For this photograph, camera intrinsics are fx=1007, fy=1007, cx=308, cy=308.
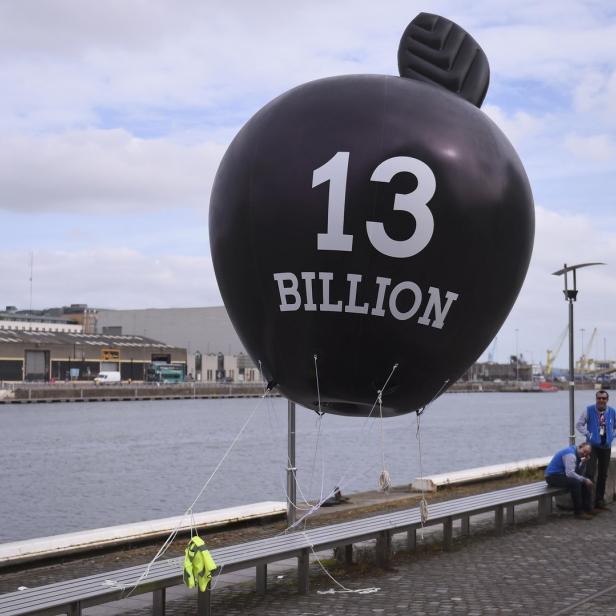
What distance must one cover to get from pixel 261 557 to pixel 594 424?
694 centimetres

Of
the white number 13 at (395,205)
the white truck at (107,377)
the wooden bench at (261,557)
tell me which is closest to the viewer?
the white number 13 at (395,205)

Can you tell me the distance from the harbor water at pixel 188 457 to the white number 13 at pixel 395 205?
79.8 inches

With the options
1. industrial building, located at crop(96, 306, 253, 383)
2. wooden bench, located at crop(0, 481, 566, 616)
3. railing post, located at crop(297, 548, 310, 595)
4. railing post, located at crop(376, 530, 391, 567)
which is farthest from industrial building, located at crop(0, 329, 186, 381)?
railing post, located at crop(297, 548, 310, 595)

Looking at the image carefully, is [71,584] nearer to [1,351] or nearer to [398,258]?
[398,258]

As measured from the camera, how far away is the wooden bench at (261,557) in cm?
804

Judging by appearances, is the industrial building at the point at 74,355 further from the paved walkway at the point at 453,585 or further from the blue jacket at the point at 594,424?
the paved walkway at the point at 453,585

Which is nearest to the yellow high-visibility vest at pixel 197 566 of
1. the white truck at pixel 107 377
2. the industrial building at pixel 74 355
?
the industrial building at pixel 74 355

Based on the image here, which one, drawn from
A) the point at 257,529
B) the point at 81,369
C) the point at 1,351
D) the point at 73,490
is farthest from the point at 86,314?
the point at 257,529

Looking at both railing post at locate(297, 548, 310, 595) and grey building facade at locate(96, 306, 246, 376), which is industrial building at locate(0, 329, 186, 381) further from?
railing post at locate(297, 548, 310, 595)

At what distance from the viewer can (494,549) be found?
12.2m

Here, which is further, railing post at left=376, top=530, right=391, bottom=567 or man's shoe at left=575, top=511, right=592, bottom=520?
man's shoe at left=575, top=511, right=592, bottom=520

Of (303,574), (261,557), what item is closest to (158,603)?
(261,557)

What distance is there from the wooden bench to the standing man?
1294 millimetres

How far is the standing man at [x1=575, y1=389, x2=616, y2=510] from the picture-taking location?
48.0ft
